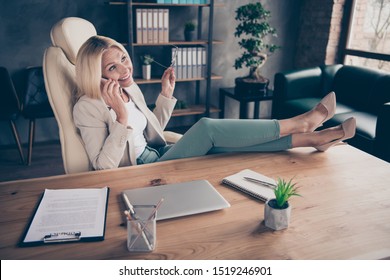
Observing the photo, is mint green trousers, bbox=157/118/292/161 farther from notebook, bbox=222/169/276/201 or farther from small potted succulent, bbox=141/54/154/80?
small potted succulent, bbox=141/54/154/80

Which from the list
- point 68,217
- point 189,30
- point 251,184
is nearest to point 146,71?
point 189,30

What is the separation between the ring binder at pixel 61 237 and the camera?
997 mm

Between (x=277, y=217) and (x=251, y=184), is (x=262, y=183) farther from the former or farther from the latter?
(x=277, y=217)

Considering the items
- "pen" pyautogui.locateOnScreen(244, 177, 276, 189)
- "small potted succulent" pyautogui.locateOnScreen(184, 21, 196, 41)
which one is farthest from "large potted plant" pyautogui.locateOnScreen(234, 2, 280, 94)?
"pen" pyautogui.locateOnScreen(244, 177, 276, 189)

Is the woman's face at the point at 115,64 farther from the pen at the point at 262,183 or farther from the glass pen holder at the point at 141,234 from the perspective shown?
the glass pen holder at the point at 141,234

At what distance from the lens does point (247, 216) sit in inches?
45.0

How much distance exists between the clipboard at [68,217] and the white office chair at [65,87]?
340mm

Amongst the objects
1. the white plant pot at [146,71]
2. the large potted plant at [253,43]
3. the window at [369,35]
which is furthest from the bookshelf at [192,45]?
the window at [369,35]

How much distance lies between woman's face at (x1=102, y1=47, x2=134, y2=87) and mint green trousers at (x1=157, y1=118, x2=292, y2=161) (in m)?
Answer: 0.43

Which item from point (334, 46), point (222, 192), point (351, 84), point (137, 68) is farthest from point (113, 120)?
point (334, 46)

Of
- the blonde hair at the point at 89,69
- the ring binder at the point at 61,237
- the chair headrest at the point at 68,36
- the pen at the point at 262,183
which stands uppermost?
the chair headrest at the point at 68,36

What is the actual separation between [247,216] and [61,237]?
551mm
